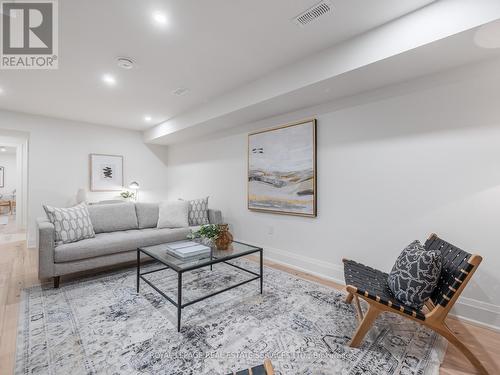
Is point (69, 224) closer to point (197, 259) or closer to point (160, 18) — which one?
point (197, 259)

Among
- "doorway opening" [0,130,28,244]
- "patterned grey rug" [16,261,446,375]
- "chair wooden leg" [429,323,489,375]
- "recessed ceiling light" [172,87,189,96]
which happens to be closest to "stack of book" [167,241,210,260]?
"patterned grey rug" [16,261,446,375]

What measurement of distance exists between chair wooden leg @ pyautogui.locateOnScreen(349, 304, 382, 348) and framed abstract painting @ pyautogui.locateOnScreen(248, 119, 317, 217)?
Answer: 1485 millimetres

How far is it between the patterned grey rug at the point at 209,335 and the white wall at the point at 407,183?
63 cm

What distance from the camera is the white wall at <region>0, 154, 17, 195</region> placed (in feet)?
29.7

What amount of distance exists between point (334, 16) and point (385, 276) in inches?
85.1

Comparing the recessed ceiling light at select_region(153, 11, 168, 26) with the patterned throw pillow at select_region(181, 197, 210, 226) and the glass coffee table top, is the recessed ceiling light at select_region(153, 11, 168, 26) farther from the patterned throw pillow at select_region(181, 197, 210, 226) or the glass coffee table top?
the patterned throw pillow at select_region(181, 197, 210, 226)

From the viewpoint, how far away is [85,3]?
1.70 meters

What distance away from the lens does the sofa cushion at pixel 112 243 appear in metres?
2.56

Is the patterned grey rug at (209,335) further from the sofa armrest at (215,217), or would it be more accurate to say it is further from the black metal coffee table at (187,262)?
the sofa armrest at (215,217)

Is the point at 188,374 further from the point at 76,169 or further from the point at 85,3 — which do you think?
the point at 76,169

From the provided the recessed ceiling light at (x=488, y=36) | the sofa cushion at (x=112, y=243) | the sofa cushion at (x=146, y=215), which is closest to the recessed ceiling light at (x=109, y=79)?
the sofa cushion at (x=146, y=215)

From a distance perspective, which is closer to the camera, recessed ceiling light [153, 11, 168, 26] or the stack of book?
recessed ceiling light [153, 11, 168, 26]

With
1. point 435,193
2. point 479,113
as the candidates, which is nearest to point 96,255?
point 435,193

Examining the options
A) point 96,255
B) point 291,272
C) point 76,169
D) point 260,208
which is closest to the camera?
point 96,255
